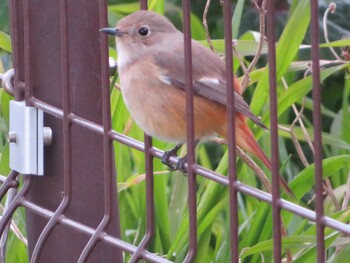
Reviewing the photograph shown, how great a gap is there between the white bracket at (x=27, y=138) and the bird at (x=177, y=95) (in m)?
0.21

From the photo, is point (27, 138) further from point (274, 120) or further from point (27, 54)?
point (274, 120)

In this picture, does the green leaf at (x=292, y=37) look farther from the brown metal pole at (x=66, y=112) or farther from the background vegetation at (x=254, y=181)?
the brown metal pole at (x=66, y=112)

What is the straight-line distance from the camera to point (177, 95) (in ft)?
7.66

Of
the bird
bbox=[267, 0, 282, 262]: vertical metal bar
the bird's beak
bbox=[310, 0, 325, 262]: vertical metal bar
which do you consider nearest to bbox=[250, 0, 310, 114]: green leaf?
the bird

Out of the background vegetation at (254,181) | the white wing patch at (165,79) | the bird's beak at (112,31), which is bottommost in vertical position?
the background vegetation at (254,181)

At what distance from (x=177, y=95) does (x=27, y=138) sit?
14.3 inches

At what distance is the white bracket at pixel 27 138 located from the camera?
94.8 inches

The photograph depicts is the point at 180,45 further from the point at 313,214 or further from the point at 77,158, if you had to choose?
the point at 313,214

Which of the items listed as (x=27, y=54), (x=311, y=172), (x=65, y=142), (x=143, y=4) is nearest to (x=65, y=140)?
(x=65, y=142)

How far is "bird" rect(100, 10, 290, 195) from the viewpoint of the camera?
232 centimetres

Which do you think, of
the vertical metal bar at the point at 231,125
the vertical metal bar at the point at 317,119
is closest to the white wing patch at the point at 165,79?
the vertical metal bar at the point at 231,125

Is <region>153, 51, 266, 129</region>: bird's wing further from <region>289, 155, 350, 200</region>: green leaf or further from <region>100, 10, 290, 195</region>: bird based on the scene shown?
<region>289, 155, 350, 200</region>: green leaf

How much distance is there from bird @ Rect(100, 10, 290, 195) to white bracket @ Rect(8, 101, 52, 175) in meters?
0.21

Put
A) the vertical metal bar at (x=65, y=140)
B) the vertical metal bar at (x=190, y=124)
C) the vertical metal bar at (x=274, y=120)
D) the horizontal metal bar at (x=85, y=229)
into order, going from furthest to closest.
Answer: the vertical metal bar at (x=65, y=140) → the horizontal metal bar at (x=85, y=229) → the vertical metal bar at (x=190, y=124) → the vertical metal bar at (x=274, y=120)
